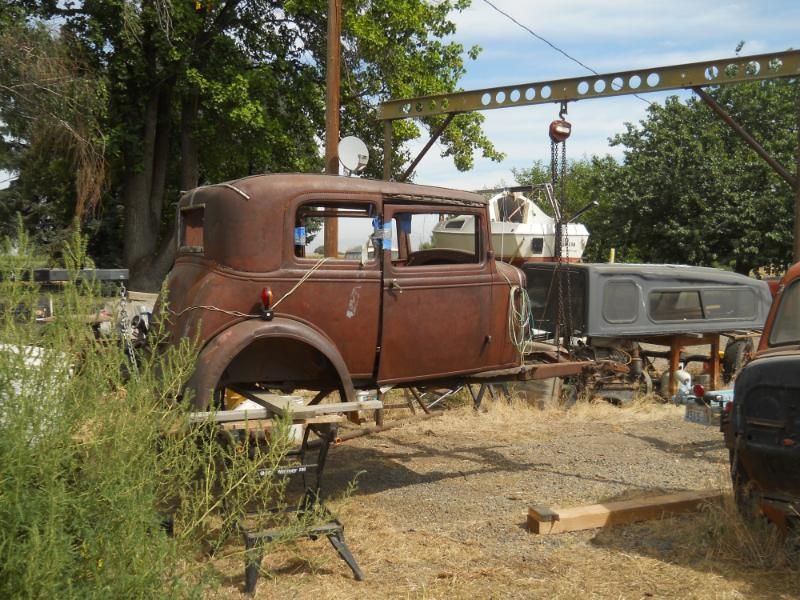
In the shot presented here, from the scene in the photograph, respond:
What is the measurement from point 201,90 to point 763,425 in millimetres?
15621

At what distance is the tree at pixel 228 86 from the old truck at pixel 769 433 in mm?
14543

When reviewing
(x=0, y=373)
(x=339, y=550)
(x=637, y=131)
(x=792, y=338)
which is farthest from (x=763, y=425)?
(x=637, y=131)

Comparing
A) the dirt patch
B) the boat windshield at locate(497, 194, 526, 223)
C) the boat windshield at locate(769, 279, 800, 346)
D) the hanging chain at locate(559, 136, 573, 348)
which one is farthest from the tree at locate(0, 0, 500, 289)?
the boat windshield at locate(769, 279, 800, 346)

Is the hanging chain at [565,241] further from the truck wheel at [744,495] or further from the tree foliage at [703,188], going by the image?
the tree foliage at [703,188]

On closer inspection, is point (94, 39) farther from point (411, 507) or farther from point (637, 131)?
point (637, 131)

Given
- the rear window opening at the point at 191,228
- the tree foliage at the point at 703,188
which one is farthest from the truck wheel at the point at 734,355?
the tree foliage at the point at 703,188

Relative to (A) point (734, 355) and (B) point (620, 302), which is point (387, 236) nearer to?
(B) point (620, 302)

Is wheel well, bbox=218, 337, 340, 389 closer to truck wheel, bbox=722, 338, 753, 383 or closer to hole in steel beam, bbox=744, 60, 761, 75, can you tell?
hole in steel beam, bbox=744, 60, 761, 75

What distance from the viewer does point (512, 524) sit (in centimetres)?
621

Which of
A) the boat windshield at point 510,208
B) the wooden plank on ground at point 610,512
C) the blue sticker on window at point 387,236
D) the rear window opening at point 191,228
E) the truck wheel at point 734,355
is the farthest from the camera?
the boat windshield at point 510,208

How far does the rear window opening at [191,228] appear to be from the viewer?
21.1 feet

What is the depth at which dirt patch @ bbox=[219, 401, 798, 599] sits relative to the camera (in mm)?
5031

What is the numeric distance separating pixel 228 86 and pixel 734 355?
11505 mm

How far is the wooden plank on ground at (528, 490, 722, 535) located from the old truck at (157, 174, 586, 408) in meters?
1.30
